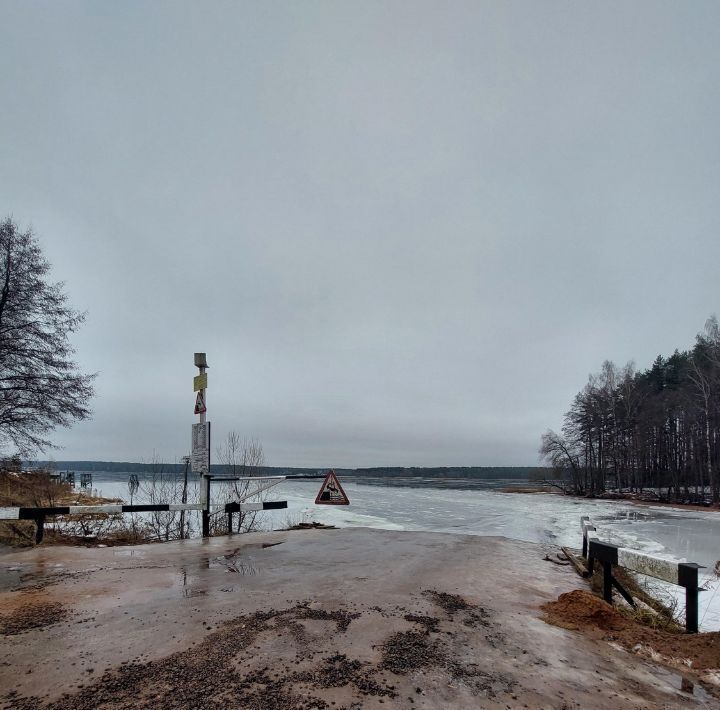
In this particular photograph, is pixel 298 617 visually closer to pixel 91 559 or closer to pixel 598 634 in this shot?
pixel 598 634

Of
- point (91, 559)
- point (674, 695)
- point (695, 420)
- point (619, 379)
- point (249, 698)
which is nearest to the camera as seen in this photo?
point (249, 698)

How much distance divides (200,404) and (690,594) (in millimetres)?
9260

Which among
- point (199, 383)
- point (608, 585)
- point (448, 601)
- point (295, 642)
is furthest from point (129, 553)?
point (608, 585)

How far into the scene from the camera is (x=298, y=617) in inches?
186

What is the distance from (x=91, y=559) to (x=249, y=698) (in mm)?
6119

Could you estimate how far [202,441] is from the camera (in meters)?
10.4

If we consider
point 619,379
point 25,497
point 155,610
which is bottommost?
point 25,497

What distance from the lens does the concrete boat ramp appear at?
10.5 feet

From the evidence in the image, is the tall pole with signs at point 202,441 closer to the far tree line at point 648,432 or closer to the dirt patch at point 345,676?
the dirt patch at point 345,676

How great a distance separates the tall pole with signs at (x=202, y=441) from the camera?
1023 cm

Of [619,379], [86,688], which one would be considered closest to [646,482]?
[619,379]

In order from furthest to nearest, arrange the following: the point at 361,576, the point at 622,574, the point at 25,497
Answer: the point at 25,497, the point at 622,574, the point at 361,576

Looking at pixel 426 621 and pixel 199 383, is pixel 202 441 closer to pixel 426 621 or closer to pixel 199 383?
pixel 199 383

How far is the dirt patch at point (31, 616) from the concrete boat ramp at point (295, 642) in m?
0.02
